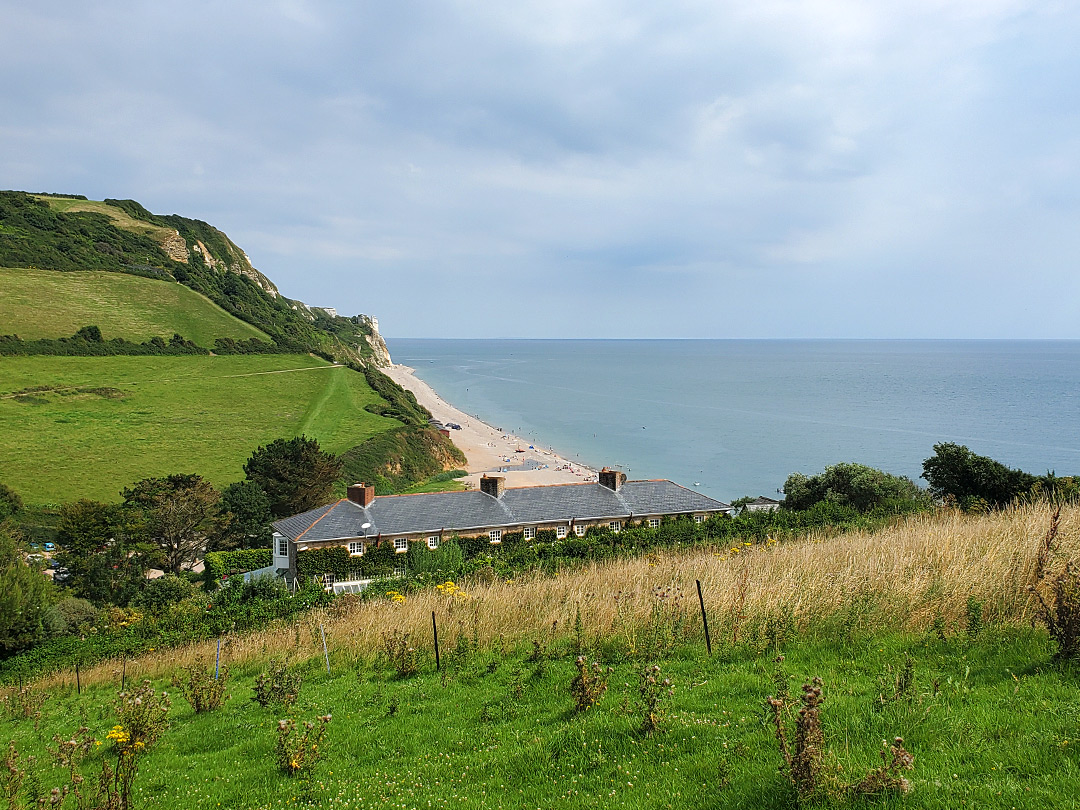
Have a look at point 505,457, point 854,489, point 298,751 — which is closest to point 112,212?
point 505,457

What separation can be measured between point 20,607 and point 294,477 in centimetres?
2247

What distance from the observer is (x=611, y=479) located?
1474 inches

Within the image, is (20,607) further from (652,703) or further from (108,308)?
(108,308)

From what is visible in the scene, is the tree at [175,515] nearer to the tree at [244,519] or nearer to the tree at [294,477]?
the tree at [244,519]

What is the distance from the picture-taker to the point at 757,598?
317 inches

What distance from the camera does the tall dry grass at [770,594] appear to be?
7.06 metres

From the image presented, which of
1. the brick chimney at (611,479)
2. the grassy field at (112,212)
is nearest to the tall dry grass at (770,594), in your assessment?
the brick chimney at (611,479)

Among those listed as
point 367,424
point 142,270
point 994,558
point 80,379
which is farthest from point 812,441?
point 142,270

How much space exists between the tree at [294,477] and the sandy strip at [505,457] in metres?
18.7

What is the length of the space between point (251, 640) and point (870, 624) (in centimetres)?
1272

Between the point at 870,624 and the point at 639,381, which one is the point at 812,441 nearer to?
the point at 870,624

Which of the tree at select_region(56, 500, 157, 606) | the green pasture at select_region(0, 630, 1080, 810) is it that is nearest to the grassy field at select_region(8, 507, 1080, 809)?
the green pasture at select_region(0, 630, 1080, 810)

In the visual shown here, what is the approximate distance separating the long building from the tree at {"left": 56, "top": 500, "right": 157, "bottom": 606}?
7.27 m

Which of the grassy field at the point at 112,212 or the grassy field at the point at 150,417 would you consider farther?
the grassy field at the point at 112,212
